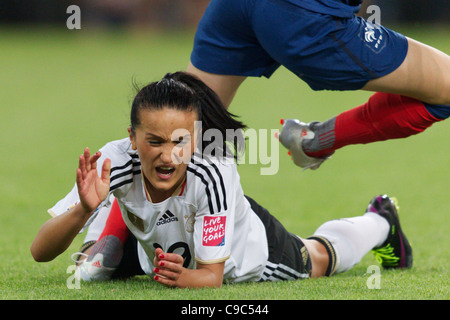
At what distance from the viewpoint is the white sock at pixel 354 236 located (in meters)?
3.49

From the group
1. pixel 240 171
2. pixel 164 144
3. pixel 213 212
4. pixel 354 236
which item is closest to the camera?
pixel 164 144

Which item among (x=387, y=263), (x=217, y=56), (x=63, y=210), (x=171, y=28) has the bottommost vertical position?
(x=387, y=263)

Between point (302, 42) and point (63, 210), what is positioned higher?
point (302, 42)

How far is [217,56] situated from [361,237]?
1049 millimetres

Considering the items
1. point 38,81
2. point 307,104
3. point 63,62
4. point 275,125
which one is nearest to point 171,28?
point 63,62

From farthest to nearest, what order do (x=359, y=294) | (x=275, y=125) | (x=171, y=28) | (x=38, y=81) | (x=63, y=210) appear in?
(x=171, y=28) < (x=38, y=81) < (x=275, y=125) < (x=63, y=210) < (x=359, y=294)

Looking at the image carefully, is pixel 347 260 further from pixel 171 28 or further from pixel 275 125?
pixel 171 28

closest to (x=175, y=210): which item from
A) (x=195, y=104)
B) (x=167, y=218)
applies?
(x=167, y=218)

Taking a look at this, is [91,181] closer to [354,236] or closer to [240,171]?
[354,236]

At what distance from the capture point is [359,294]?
2686 millimetres

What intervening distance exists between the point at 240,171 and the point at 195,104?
3882mm

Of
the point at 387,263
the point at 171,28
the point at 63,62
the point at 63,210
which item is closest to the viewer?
the point at 63,210

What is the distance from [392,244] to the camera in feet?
12.1

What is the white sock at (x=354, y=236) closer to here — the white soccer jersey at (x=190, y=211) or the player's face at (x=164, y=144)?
the white soccer jersey at (x=190, y=211)
